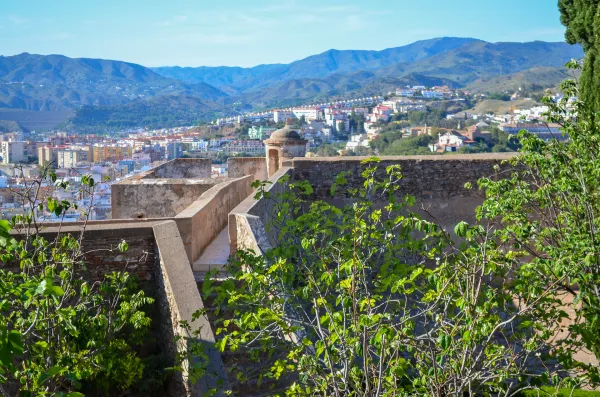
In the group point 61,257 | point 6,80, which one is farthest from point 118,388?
point 6,80

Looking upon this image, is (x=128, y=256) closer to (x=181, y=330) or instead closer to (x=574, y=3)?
(x=181, y=330)

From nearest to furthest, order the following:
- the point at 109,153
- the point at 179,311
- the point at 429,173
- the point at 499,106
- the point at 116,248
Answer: the point at 179,311
the point at 116,248
the point at 429,173
the point at 109,153
the point at 499,106

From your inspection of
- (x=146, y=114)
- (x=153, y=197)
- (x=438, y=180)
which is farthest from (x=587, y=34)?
(x=146, y=114)

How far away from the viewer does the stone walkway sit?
9555 mm

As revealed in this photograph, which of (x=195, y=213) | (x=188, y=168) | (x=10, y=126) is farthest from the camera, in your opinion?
(x=10, y=126)

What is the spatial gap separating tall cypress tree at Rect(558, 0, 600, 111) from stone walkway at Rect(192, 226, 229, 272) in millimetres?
5468

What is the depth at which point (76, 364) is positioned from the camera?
19.1ft

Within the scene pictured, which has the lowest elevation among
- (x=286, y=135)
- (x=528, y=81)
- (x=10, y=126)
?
(x=10, y=126)

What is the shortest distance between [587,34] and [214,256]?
22.8 feet

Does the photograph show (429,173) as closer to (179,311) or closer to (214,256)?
(214,256)

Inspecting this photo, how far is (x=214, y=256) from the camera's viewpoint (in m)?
10.2

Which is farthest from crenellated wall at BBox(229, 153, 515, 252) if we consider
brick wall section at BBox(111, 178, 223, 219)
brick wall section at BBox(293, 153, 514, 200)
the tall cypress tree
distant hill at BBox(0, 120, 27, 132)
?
distant hill at BBox(0, 120, 27, 132)

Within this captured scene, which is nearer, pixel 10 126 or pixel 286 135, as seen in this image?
pixel 286 135

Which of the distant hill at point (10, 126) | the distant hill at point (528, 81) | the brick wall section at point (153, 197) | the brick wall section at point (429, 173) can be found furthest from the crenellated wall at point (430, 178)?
the distant hill at point (528, 81)
